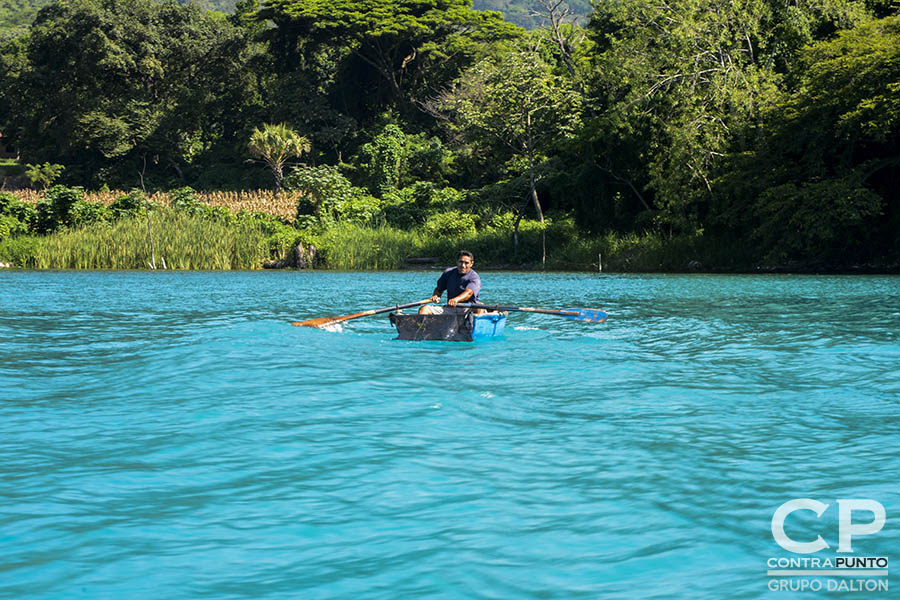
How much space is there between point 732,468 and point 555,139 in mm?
32143

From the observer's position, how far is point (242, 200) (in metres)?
43.2

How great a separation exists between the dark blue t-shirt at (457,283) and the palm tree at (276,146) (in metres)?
32.5

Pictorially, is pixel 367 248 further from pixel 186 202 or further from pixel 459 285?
pixel 459 285

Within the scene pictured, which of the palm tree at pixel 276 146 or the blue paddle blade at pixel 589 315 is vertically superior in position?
the palm tree at pixel 276 146

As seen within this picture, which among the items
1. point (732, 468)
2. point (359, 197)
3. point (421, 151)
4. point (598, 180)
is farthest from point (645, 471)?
point (421, 151)

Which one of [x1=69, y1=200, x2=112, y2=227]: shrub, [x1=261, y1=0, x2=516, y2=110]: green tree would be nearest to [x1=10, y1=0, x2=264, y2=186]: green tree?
[x1=261, y1=0, x2=516, y2=110]: green tree

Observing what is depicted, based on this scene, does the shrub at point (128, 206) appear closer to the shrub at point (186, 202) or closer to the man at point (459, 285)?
the shrub at point (186, 202)

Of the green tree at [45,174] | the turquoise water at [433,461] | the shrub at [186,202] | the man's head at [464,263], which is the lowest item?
the turquoise water at [433,461]

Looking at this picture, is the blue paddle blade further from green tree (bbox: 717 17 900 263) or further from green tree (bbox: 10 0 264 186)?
green tree (bbox: 10 0 264 186)

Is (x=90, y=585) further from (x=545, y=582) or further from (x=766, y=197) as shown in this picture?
(x=766, y=197)

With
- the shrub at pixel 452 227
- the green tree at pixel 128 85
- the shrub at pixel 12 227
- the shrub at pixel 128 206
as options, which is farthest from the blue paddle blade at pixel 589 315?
the green tree at pixel 128 85

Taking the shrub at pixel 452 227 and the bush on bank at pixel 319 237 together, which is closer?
the bush on bank at pixel 319 237

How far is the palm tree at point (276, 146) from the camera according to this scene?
4466cm

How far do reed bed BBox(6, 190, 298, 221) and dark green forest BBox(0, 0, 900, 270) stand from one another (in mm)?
861
